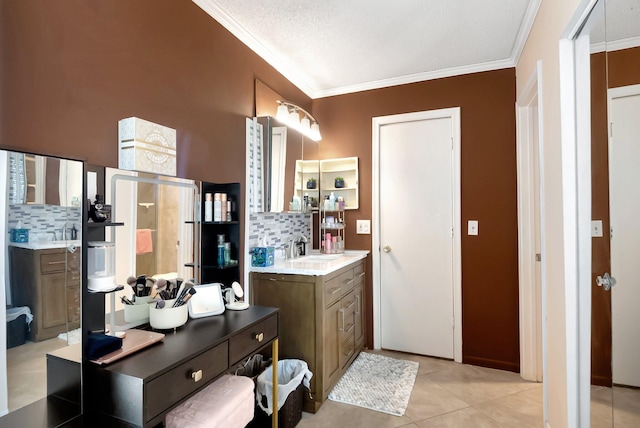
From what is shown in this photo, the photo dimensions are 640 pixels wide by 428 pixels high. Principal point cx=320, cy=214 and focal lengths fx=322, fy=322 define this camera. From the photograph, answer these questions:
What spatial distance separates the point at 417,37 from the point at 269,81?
117cm

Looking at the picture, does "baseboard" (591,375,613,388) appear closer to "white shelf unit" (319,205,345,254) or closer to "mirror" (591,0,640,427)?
"mirror" (591,0,640,427)

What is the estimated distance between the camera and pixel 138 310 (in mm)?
1495

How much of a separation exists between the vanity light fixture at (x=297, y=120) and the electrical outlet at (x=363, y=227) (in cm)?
96

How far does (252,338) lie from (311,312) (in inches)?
25.9

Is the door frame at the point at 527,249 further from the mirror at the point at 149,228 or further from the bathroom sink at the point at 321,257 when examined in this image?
the mirror at the point at 149,228

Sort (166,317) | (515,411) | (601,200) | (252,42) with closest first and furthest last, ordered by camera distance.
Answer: (601,200) < (166,317) < (515,411) < (252,42)

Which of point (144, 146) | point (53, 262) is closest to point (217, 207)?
point (144, 146)

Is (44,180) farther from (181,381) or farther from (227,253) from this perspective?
(227,253)

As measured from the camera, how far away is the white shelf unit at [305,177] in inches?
114

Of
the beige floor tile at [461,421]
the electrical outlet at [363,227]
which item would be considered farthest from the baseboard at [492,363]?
the electrical outlet at [363,227]

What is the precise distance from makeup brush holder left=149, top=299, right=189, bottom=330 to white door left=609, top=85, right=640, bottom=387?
1.73 m

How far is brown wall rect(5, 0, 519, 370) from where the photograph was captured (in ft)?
3.82

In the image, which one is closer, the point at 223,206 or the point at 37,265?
the point at 37,265

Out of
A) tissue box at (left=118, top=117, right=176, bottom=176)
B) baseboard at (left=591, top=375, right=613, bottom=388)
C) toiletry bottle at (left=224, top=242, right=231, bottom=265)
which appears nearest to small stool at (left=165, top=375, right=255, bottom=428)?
toiletry bottle at (left=224, top=242, right=231, bottom=265)
